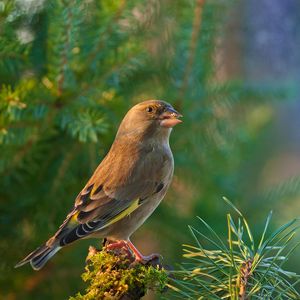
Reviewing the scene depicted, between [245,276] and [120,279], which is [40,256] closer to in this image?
[120,279]

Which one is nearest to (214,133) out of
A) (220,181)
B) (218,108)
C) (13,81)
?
(218,108)

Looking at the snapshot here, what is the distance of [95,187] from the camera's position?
8.87 feet

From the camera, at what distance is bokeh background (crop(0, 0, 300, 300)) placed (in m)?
2.42

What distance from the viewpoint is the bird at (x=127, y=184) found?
2.63 metres

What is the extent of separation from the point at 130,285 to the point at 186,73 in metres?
1.31

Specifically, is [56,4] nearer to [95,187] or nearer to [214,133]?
[95,187]

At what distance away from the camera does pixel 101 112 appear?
2.61 meters

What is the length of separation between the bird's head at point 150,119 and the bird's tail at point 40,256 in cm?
64

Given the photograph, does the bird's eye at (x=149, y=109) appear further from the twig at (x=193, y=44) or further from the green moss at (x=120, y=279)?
→ the green moss at (x=120, y=279)

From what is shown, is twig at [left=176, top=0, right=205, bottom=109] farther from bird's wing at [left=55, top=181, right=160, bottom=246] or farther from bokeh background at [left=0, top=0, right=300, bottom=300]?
bird's wing at [left=55, top=181, right=160, bottom=246]

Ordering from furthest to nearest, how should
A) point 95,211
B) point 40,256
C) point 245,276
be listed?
point 95,211 < point 40,256 < point 245,276

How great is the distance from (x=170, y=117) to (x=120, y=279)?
1.29m

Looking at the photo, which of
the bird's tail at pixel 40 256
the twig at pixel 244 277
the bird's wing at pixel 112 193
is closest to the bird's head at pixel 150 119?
the bird's wing at pixel 112 193

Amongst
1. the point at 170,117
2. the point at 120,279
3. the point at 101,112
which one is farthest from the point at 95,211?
the point at 120,279
